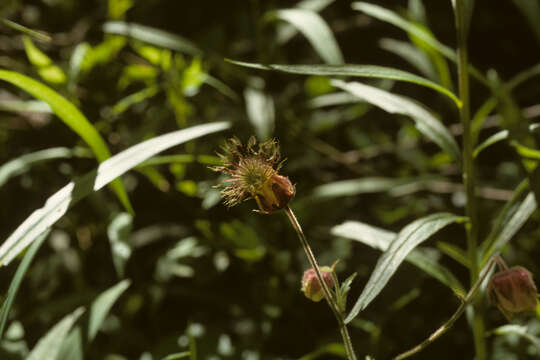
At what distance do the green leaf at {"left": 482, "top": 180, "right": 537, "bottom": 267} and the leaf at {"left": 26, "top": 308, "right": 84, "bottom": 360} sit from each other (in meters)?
0.52

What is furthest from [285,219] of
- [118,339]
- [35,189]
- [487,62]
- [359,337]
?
[487,62]

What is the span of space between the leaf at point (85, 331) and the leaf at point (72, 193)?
24 centimetres

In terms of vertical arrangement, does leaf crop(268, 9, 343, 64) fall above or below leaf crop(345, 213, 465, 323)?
above

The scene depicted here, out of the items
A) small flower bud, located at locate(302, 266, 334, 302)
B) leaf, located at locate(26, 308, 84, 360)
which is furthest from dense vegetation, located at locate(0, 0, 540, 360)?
small flower bud, located at locate(302, 266, 334, 302)

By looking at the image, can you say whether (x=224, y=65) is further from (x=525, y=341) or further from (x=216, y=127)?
(x=525, y=341)

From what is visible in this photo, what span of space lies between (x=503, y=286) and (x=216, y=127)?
1.16 feet

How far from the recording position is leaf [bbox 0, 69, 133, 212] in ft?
1.60

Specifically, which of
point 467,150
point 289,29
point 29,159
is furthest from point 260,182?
point 289,29

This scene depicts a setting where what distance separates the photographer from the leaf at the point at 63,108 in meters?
0.49

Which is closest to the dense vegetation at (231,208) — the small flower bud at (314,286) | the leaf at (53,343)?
the leaf at (53,343)

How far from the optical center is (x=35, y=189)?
971 mm

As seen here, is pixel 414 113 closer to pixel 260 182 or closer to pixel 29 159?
pixel 260 182

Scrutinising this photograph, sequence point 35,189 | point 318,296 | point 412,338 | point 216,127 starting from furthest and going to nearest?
1. point 35,189
2. point 412,338
3. point 216,127
4. point 318,296

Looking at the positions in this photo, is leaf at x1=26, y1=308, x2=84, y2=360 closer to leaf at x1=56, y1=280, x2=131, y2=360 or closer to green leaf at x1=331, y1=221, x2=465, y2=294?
leaf at x1=56, y1=280, x2=131, y2=360
